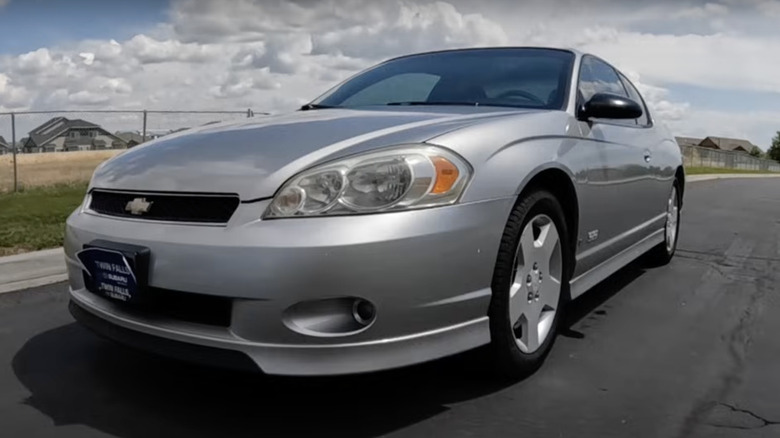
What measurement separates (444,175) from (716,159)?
150 ft

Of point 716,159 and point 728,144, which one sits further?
point 728,144

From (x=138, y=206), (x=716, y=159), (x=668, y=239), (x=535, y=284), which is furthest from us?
(x=716, y=159)

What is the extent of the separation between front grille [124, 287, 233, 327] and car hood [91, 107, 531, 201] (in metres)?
0.38

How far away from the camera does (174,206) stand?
258cm

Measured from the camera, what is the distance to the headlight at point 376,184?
2400 millimetres

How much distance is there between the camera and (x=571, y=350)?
3432 millimetres

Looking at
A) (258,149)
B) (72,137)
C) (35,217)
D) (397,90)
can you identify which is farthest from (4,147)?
(258,149)

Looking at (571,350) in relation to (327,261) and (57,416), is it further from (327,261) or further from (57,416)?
(57,416)

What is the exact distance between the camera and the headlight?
7.88 ft

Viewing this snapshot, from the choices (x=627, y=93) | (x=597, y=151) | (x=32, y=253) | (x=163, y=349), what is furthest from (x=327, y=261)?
(x=32, y=253)

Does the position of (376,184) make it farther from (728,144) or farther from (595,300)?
(728,144)

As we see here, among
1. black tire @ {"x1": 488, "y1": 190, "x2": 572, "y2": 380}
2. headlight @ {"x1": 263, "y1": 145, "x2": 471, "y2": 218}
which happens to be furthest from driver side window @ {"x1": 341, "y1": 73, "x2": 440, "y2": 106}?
headlight @ {"x1": 263, "y1": 145, "x2": 471, "y2": 218}

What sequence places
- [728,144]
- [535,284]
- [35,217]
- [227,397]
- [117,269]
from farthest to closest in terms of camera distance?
[728,144]
[35,217]
[535,284]
[227,397]
[117,269]

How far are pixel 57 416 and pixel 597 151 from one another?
2.82 m
